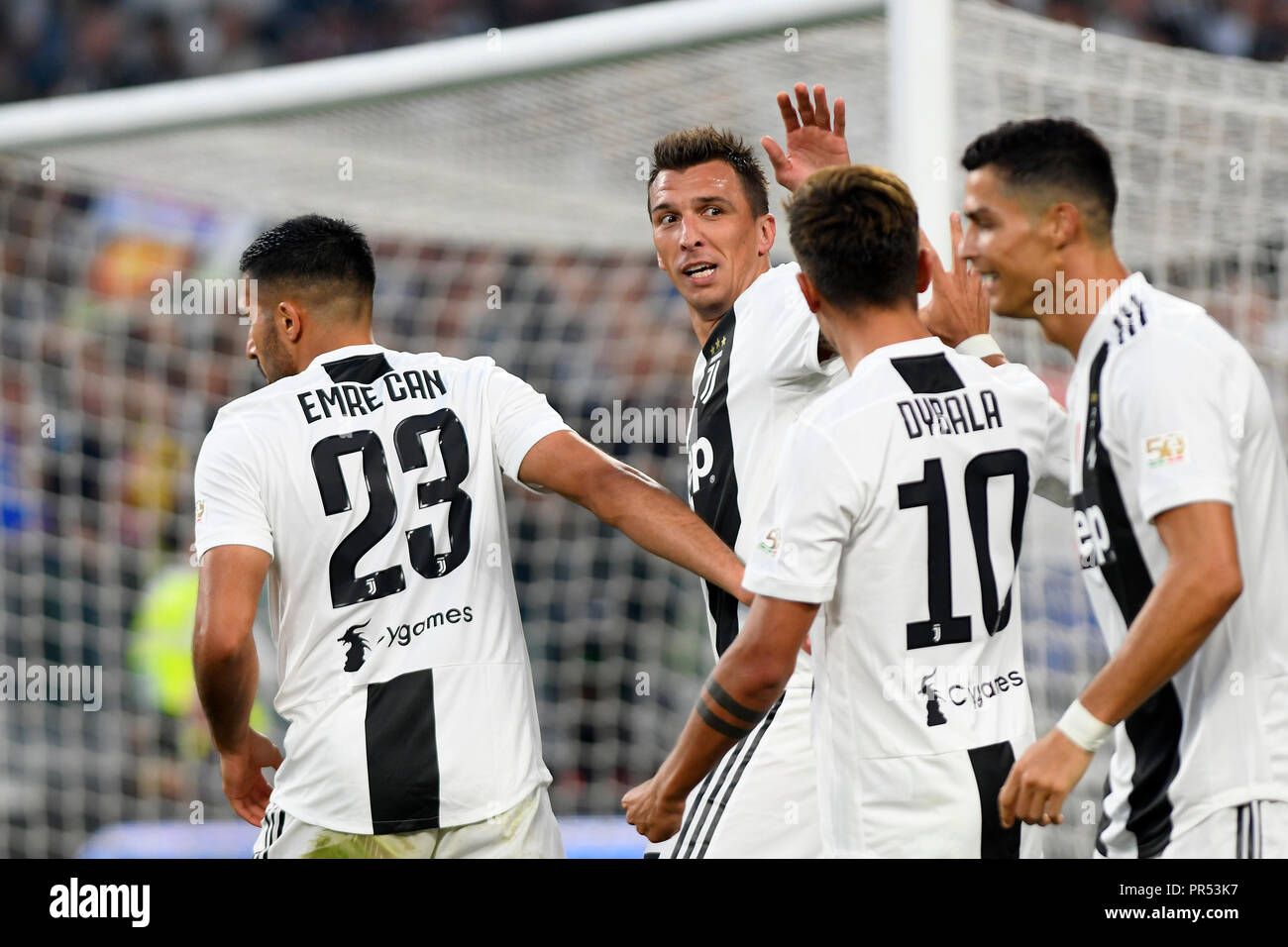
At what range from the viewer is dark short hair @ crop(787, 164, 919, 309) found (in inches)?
98.7

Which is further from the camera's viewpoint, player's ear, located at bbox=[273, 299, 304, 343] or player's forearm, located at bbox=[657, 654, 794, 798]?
player's ear, located at bbox=[273, 299, 304, 343]

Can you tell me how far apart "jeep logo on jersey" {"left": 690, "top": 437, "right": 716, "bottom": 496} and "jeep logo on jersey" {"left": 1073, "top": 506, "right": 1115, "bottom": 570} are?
103cm

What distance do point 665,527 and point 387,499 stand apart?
0.62 meters

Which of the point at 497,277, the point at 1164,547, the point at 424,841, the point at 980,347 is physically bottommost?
the point at 424,841

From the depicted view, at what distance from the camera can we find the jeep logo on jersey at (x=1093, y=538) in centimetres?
242

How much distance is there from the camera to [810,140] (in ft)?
10.7

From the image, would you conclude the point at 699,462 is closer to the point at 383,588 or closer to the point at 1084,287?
the point at 383,588

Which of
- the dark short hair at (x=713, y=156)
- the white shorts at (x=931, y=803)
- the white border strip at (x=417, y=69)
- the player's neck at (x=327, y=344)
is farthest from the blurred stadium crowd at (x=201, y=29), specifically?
the white shorts at (x=931, y=803)

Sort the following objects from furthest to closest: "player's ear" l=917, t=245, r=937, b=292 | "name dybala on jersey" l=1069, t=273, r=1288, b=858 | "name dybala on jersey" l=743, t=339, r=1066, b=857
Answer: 1. "player's ear" l=917, t=245, r=937, b=292
2. "name dybala on jersey" l=743, t=339, r=1066, b=857
3. "name dybala on jersey" l=1069, t=273, r=1288, b=858

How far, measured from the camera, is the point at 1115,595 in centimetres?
242

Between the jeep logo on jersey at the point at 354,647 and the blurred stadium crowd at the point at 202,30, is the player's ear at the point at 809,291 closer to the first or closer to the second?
the jeep logo on jersey at the point at 354,647

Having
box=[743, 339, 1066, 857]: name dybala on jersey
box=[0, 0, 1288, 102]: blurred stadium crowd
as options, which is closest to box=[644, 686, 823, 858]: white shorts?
box=[743, 339, 1066, 857]: name dybala on jersey

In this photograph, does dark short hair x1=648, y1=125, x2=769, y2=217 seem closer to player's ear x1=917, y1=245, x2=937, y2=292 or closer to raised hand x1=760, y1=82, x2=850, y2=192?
raised hand x1=760, y1=82, x2=850, y2=192

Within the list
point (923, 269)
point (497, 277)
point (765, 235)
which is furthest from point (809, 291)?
point (497, 277)
